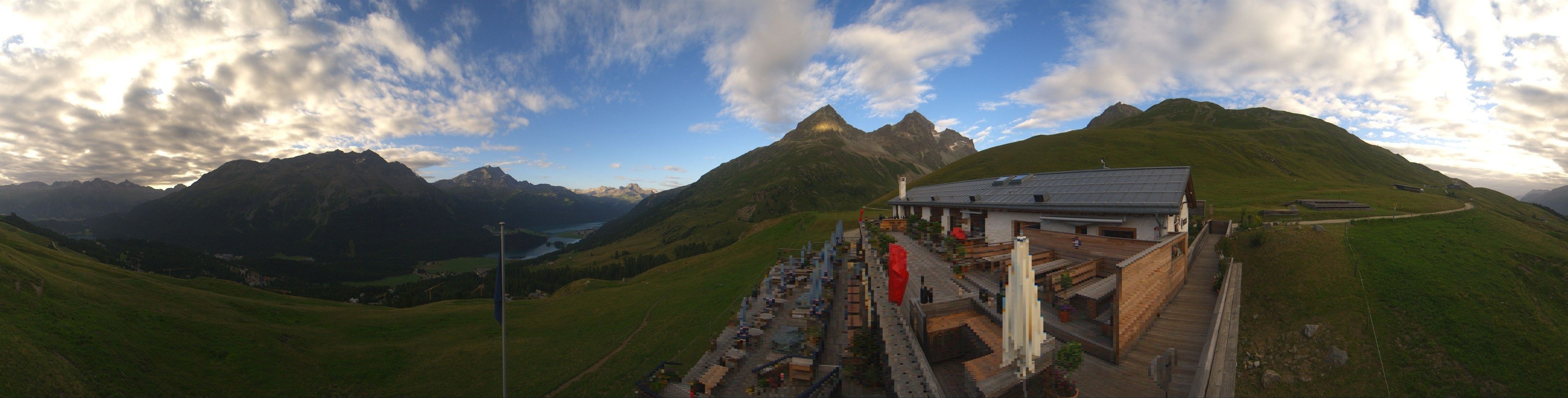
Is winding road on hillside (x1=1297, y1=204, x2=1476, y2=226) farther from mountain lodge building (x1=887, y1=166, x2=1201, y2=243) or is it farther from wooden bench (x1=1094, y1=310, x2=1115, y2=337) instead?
wooden bench (x1=1094, y1=310, x2=1115, y2=337)

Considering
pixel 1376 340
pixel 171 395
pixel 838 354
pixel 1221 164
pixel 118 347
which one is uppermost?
pixel 1221 164

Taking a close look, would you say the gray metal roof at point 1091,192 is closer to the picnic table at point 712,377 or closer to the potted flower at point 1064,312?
the potted flower at point 1064,312

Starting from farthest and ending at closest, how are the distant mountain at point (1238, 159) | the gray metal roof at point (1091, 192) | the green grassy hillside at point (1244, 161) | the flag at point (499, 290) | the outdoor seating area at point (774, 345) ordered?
the distant mountain at point (1238, 159) → the green grassy hillside at point (1244, 161) → the gray metal roof at point (1091, 192) → the outdoor seating area at point (774, 345) → the flag at point (499, 290)

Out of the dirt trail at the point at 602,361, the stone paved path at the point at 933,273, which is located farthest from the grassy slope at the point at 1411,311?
the dirt trail at the point at 602,361

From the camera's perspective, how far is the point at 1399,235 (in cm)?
1980

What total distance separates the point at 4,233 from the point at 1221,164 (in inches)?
6723

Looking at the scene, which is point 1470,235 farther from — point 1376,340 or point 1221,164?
point 1221,164

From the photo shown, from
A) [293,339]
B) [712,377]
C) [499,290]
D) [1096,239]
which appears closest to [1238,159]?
[1096,239]

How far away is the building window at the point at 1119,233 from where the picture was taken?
17453mm

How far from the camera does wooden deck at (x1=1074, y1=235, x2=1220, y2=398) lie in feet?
28.6

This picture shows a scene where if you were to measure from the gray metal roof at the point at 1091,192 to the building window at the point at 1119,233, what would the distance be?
731 mm

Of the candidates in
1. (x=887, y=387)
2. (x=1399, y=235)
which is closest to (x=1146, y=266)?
(x=887, y=387)

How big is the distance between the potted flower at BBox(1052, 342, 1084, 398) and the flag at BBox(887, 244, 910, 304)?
4936 mm

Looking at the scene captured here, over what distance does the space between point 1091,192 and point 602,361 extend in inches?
1154
